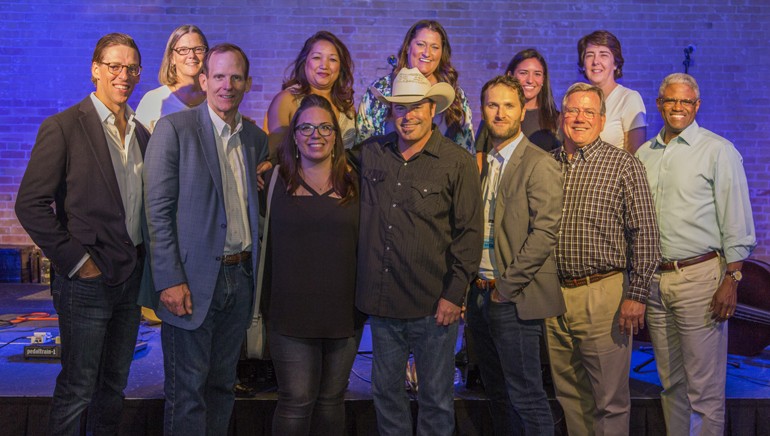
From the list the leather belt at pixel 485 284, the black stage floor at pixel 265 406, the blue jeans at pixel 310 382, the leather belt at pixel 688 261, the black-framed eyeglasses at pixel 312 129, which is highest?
the black-framed eyeglasses at pixel 312 129

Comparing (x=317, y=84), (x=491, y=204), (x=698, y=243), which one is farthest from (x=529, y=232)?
(x=317, y=84)

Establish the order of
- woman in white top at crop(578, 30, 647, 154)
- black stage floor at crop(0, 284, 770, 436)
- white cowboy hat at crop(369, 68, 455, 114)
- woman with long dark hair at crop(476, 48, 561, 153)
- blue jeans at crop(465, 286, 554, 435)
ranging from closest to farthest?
white cowboy hat at crop(369, 68, 455, 114) → blue jeans at crop(465, 286, 554, 435) → black stage floor at crop(0, 284, 770, 436) → woman with long dark hair at crop(476, 48, 561, 153) → woman in white top at crop(578, 30, 647, 154)

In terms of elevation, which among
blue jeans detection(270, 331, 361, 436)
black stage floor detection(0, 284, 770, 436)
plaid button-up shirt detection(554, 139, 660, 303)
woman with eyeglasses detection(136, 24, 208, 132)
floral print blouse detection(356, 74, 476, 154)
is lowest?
black stage floor detection(0, 284, 770, 436)

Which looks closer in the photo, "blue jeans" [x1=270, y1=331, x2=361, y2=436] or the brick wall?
"blue jeans" [x1=270, y1=331, x2=361, y2=436]

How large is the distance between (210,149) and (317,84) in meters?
0.84

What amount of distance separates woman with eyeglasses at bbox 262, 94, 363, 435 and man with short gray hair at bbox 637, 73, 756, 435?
1508 mm

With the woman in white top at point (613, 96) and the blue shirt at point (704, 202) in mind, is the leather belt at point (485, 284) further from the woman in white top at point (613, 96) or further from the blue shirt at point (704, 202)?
the woman in white top at point (613, 96)

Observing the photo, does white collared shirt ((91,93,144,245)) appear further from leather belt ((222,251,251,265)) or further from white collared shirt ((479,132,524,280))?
white collared shirt ((479,132,524,280))

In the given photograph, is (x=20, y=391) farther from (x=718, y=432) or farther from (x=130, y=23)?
(x=130, y=23)

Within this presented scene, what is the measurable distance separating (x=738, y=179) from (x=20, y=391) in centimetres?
363

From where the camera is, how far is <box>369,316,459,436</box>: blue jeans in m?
2.93

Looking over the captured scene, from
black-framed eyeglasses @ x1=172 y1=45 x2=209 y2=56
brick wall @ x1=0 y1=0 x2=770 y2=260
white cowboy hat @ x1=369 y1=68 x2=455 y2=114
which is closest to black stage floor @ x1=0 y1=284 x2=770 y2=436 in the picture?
white cowboy hat @ x1=369 y1=68 x2=455 y2=114

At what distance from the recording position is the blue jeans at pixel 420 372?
9.61ft

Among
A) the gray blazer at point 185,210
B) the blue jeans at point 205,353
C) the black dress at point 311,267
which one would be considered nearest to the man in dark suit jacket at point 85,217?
the gray blazer at point 185,210
